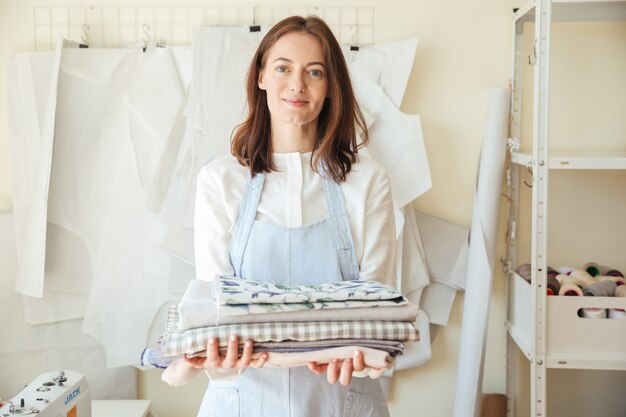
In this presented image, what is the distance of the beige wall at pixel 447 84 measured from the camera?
237cm

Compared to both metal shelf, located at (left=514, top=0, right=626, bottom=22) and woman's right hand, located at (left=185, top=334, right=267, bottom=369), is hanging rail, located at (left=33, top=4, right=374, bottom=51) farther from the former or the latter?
woman's right hand, located at (left=185, top=334, right=267, bottom=369)

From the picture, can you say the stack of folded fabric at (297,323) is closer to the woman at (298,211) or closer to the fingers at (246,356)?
the fingers at (246,356)

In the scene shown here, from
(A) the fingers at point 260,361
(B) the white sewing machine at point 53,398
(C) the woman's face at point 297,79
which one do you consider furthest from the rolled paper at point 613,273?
(B) the white sewing machine at point 53,398

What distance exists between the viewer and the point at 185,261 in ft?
7.61

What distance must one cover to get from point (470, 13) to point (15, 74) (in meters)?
1.42

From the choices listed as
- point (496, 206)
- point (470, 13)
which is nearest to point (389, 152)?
point (496, 206)

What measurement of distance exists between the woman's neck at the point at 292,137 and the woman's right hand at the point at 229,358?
44 centimetres

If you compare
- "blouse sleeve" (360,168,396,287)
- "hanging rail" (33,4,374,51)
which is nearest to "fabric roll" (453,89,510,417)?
"hanging rail" (33,4,374,51)

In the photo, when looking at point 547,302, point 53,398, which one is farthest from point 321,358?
point 547,302

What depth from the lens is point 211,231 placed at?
141cm

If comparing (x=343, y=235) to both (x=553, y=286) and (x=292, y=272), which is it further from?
(x=553, y=286)

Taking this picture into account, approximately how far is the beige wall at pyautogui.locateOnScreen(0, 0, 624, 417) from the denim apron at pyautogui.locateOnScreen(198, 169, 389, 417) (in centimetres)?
104

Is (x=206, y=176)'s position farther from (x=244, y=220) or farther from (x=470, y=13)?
(x=470, y=13)

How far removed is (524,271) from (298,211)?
3.42 ft
